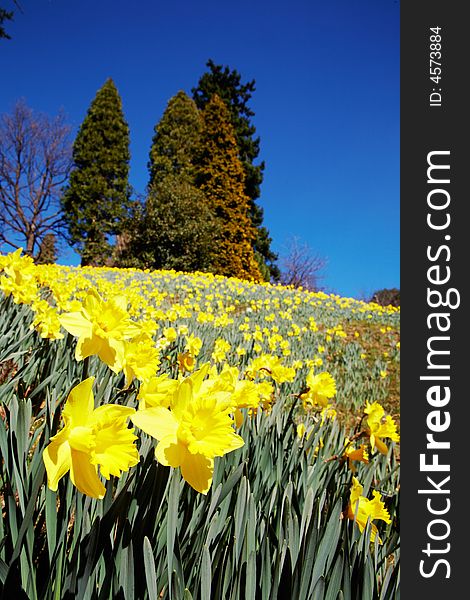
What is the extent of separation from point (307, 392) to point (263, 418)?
351 mm

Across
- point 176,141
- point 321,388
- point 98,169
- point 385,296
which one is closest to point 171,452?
point 321,388

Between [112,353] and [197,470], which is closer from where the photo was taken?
[197,470]

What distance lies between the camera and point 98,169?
71.9 ft

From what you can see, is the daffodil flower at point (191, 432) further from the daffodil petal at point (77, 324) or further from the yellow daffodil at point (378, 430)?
the yellow daffodil at point (378, 430)

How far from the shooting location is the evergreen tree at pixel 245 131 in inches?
867

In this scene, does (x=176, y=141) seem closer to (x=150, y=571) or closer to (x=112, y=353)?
(x=112, y=353)

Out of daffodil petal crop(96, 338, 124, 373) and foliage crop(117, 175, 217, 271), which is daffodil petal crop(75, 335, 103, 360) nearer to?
daffodil petal crop(96, 338, 124, 373)

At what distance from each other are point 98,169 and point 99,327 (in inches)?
933

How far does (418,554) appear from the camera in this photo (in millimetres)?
938

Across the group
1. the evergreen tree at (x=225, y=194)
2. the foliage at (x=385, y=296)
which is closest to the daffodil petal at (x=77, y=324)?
the evergreen tree at (x=225, y=194)

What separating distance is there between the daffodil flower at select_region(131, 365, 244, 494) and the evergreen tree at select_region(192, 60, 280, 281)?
66.1 feet

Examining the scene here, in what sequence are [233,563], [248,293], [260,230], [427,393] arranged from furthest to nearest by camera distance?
[260,230] → [248,293] → [427,393] → [233,563]

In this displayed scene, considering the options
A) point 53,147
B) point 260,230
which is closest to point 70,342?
point 260,230

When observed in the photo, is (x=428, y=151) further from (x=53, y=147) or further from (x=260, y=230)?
(x=53, y=147)
